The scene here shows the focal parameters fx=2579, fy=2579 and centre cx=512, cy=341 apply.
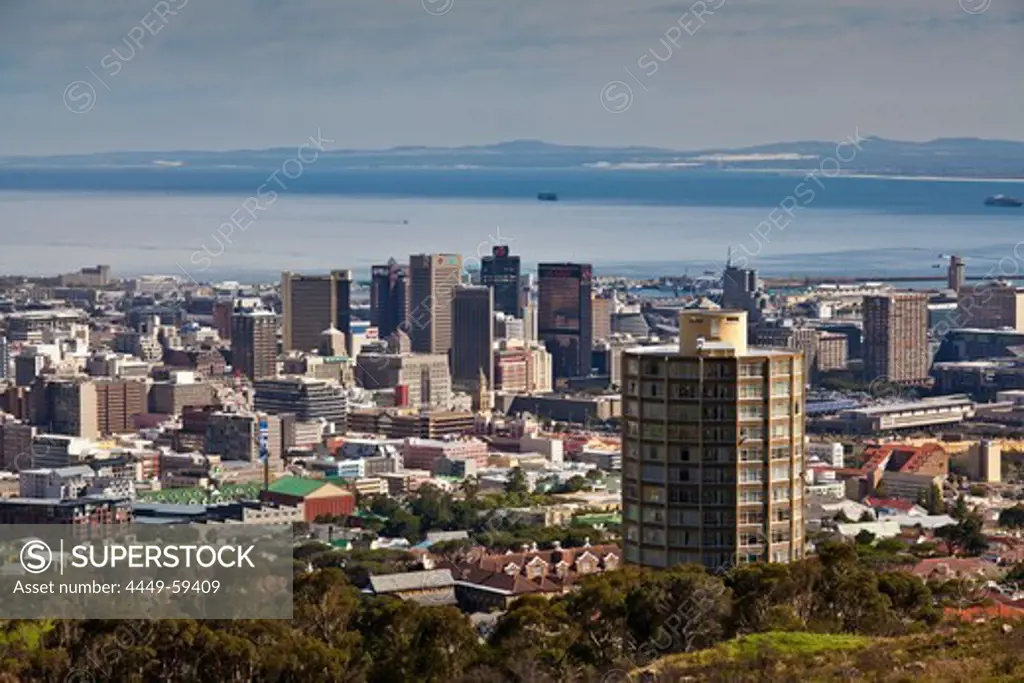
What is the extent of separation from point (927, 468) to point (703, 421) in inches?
843

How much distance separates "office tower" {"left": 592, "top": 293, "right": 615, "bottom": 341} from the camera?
193ft

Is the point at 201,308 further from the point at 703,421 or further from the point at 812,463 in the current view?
the point at 703,421

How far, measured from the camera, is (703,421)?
41.1 feet

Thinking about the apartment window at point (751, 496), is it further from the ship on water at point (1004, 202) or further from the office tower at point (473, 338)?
the ship on water at point (1004, 202)

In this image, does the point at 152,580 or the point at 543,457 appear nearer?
the point at 152,580

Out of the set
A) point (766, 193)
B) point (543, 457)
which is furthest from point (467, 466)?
point (766, 193)

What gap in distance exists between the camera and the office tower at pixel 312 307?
56.5 metres

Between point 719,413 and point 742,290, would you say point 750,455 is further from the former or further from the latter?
point 742,290

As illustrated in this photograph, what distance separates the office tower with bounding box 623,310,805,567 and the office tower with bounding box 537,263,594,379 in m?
40.2

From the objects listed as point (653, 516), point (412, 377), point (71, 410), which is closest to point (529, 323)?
point (412, 377)

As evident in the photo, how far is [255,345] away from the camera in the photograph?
52.2 m

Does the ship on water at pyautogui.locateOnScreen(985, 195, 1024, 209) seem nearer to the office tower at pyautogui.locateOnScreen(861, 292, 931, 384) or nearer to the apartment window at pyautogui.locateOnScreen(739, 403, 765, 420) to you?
the office tower at pyautogui.locateOnScreen(861, 292, 931, 384)

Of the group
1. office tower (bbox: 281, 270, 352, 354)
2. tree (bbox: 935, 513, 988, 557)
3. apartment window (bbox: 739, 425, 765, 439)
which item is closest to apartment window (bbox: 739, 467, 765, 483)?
apartment window (bbox: 739, 425, 765, 439)

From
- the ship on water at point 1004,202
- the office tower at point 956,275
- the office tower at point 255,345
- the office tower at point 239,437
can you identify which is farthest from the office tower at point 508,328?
the ship on water at point 1004,202
